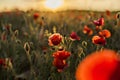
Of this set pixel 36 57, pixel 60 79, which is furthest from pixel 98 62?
pixel 36 57

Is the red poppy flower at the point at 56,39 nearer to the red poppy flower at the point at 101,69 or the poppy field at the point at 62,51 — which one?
the poppy field at the point at 62,51

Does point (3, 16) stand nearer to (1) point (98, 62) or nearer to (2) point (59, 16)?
(2) point (59, 16)

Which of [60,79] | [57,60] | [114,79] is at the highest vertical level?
[114,79]

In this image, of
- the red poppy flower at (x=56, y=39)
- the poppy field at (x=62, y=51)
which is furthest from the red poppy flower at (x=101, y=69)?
the red poppy flower at (x=56, y=39)

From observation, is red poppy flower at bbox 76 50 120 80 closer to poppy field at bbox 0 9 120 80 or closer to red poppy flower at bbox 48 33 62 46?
poppy field at bbox 0 9 120 80

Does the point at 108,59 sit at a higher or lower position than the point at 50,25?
higher

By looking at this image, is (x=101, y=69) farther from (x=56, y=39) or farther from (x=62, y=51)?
(x=56, y=39)

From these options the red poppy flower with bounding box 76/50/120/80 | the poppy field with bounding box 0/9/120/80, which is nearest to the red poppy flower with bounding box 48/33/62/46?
the poppy field with bounding box 0/9/120/80

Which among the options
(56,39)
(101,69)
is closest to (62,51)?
(56,39)

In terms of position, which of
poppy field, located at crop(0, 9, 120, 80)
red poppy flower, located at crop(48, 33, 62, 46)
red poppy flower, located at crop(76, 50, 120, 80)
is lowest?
poppy field, located at crop(0, 9, 120, 80)
